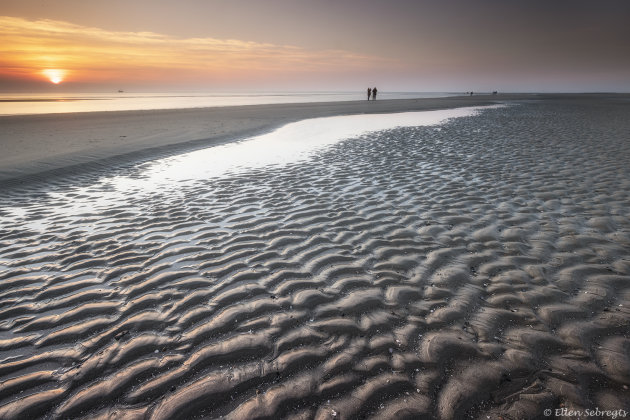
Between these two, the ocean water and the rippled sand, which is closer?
the rippled sand

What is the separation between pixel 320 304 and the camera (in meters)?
4.35

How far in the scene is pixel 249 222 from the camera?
7230mm

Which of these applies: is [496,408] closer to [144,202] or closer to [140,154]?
[144,202]

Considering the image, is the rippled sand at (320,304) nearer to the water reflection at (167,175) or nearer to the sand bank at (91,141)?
the water reflection at (167,175)

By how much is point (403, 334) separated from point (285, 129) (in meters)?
22.0

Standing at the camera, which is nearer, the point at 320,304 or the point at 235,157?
the point at 320,304

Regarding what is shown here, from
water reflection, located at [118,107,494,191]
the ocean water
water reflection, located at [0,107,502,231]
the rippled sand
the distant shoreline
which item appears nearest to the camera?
the rippled sand

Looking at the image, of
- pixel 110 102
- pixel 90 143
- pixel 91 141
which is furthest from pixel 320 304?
pixel 110 102

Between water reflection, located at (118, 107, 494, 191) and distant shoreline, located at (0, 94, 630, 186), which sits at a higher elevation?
distant shoreline, located at (0, 94, 630, 186)

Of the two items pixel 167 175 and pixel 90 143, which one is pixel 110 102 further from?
pixel 167 175

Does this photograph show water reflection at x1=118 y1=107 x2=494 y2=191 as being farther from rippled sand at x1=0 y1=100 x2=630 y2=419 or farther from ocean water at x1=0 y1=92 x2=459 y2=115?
ocean water at x1=0 y1=92 x2=459 y2=115

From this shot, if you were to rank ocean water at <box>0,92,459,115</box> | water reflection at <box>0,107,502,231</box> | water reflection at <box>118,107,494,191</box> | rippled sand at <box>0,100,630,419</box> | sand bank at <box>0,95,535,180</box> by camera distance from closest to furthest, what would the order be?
rippled sand at <box>0,100,630,419</box> → water reflection at <box>0,107,502,231</box> → water reflection at <box>118,107,494,191</box> → sand bank at <box>0,95,535,180</box> → ocean water at <box>0,92,459,115</box>

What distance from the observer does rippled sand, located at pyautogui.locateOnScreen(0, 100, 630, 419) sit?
3.02 meters

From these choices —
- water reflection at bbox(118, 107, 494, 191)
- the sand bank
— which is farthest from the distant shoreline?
water reflection at bbox(118, 107, 494, 191)
